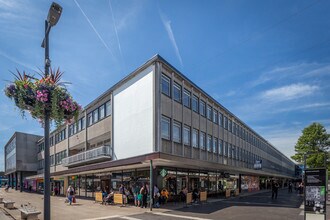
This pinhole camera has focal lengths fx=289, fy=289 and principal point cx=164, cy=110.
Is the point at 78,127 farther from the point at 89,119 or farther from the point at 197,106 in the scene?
the point at 197,106

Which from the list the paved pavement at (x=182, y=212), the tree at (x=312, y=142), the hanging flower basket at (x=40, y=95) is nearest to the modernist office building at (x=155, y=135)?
the paved pavement at (x=182, y=212)

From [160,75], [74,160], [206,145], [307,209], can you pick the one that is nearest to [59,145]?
[74,160]

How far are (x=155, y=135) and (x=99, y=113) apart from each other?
11333 mm

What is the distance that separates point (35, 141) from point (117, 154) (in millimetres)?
51015

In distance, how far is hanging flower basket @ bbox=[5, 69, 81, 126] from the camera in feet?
20.5

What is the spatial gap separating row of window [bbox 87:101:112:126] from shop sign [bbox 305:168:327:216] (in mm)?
20177

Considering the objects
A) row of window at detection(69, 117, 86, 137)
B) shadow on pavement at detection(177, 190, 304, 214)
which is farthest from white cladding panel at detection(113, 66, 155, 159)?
row of window at detection(69, 117, 86, 137)

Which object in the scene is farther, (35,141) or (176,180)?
(35,141)

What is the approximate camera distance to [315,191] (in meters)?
10.2

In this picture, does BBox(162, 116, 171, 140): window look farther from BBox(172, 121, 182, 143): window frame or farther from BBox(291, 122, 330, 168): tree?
BBox(291, 122, 330, 168): tree

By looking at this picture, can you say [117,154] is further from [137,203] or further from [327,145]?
[327,145]

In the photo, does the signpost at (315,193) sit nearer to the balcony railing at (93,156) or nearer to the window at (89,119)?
the balcony railing at (93,156)

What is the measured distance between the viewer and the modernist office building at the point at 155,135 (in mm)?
21344

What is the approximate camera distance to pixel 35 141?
226 feet
